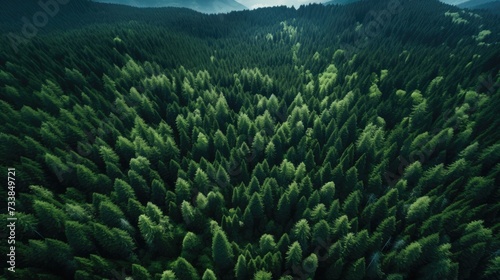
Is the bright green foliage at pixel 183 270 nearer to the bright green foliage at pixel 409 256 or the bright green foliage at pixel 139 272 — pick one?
the bright green foliage at pixel 139 272

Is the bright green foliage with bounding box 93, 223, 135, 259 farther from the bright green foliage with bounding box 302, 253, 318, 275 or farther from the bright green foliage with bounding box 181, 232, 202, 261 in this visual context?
the bright green foliage with bounding box 302, 253, 318, 275

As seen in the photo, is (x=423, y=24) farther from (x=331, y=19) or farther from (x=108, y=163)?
(x=108, y=163)

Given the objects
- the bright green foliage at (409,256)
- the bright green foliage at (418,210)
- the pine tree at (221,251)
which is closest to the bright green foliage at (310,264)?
the pine tree at (221,251)

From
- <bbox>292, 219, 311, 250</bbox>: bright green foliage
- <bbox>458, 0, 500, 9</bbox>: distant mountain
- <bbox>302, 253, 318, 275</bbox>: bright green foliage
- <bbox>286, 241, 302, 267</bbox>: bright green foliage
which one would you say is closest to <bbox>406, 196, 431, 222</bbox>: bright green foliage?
<bbox>292, 219, 311, 250</bbox>: bright green foliage

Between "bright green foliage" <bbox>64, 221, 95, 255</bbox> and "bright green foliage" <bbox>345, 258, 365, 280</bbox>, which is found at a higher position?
"bright green foliage" <bbox>64, 221, 95, 255</bbox>

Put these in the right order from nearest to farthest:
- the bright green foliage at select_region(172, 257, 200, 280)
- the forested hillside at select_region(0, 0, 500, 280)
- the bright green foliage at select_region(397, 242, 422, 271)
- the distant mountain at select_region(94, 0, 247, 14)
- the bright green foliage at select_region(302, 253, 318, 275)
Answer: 1. the bright green foliage at select_region(172, 257, 200, 280)
2. the bright green foliage at select_region(302, 253, 318, 275)
3. the bright green foliage at select_region(397, 242, 422, 271)
4. the forested hillside at select_region(0, 0, 500, 280)
5. the distant mountain at select_region(94, 0, 247, 14)

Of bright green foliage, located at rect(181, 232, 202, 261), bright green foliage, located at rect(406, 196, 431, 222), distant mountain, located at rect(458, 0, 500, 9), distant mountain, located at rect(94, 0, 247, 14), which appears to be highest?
distant mountain, located at rect(94, 0, 247, 14)

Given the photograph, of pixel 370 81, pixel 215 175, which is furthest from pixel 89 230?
pixel 370 81

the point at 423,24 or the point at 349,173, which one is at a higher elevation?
the point at 423,24
